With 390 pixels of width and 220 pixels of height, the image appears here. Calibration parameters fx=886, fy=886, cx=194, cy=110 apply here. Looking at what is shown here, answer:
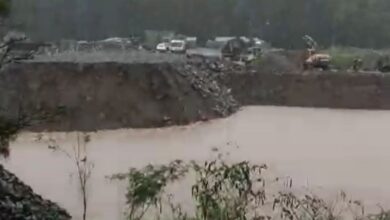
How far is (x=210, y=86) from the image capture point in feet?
59.2

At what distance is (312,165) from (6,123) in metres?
7.18

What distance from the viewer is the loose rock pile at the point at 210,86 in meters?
17.2

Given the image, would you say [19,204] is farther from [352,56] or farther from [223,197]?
[352,56]

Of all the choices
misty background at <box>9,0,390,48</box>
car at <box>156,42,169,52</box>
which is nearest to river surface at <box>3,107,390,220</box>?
car at <box>156,42,169,52</box>

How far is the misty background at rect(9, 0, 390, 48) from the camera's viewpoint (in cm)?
2395

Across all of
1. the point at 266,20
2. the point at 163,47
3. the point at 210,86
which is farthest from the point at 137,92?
the point at 266,20

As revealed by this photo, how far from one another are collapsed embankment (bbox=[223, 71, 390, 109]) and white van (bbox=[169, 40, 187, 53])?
2.96 m

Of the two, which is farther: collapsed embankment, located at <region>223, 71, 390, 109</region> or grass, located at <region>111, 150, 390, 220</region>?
collapsed embankment, located at <region>223, 71, 390, 109</region>

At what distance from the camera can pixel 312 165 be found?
34.2 feet

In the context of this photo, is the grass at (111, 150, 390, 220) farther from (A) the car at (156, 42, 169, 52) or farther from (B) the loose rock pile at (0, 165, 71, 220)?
(A) the car at (156, 42, 169, 52)

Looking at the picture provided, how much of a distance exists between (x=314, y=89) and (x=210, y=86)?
7.98 ft

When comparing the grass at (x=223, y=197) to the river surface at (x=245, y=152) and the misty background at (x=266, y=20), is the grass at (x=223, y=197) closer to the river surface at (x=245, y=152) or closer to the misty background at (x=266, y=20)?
the river surface at (x=245, y=152)

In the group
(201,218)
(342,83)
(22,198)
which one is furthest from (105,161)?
(342,83)

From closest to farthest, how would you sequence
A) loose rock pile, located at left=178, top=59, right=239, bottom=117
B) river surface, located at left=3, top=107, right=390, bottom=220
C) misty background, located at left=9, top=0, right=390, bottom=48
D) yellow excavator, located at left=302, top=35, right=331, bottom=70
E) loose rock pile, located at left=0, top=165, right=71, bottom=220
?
1. loose rock pile, located at left=0, top=165, right=71, bottom=220
2. river surface, located at left=3, top=107, right=390, bottom=220
3. loose rock pile, located at left=178, top=59, right=239, bottom=117
4. yellow excavator, located at left=302, top=35, right=331, bottom=70
5. misty background, located at left=9, top=0, right=390, bottom=48
